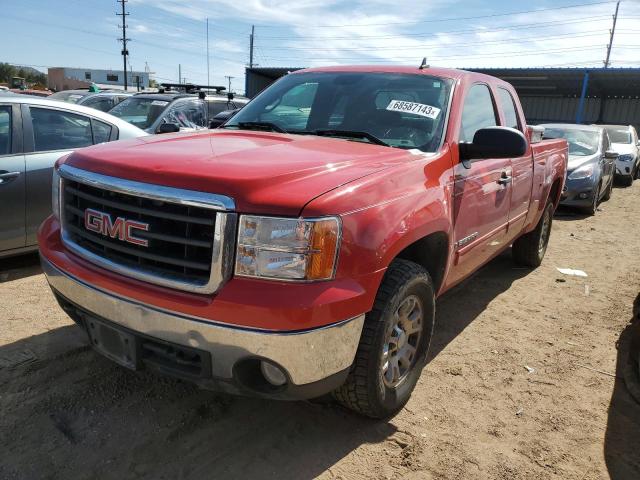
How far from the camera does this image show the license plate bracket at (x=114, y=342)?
2.32m

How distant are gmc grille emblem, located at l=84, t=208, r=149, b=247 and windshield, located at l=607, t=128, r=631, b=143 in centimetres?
1540

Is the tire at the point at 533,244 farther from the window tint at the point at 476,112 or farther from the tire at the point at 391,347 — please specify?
the tire at the point at 391,347

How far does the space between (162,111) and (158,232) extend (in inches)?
240

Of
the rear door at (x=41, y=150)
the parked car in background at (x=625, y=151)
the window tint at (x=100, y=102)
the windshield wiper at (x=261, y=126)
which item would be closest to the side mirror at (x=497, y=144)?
the windshield wiper at (x=261, y=126)

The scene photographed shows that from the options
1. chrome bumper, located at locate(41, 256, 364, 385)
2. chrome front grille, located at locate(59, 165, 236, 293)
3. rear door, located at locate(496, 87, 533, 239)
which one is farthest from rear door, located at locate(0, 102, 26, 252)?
rear door, located at locate(496, 87, 533, 239)

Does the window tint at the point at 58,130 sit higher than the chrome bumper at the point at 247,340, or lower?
higher

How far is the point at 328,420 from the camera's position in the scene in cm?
278

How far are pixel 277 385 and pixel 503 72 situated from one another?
2904 centimetres

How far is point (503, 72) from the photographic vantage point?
91.0ft

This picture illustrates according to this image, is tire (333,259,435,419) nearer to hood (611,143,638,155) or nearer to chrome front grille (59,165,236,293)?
chrome front grille (59,165,236,293)

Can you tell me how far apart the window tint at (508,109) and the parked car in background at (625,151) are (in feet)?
35.3

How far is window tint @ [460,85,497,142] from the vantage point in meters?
3.45

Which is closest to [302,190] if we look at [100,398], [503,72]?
[100,398]

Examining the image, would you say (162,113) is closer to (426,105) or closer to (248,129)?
(248,129)
